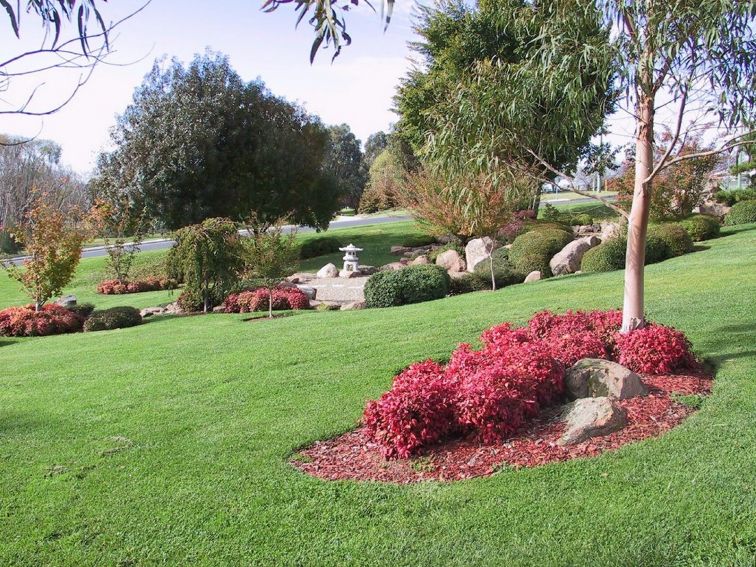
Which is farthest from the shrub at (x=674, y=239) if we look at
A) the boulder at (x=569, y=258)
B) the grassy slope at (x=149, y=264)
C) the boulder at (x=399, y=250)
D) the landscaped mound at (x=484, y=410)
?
the boulder at (x=399, y=250)

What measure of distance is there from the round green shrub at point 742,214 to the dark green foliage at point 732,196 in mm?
3139

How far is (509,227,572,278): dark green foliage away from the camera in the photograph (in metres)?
18.2

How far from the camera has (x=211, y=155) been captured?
2570cm

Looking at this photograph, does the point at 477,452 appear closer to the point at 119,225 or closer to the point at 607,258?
the point at 607,258

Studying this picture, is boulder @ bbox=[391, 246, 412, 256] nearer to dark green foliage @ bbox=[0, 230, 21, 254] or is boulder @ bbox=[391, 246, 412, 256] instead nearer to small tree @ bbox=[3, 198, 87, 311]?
small tree @ bbox=[3, 198, 87, 311]

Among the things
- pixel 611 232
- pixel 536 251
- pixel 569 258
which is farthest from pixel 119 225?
pixel 611 232

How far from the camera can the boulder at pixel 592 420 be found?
17.2ft

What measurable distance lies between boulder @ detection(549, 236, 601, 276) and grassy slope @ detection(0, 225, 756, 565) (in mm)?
8582

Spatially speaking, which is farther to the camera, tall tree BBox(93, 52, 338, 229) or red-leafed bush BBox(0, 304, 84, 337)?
tall tree BBox(93, 52, 338, 229)

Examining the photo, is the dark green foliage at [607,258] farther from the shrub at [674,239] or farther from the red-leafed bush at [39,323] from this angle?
the red-leafed bush at [39,323]

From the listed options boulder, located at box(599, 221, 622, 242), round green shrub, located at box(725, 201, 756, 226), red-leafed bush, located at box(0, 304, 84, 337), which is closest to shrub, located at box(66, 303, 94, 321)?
red-leafed bush, located at box(0, 304, 84, 337)

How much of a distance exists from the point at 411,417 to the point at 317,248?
26.0m

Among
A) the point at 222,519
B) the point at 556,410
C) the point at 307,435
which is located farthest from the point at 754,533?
the point at 307,435

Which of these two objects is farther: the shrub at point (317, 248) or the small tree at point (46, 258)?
the shrub at point (317, 248)
